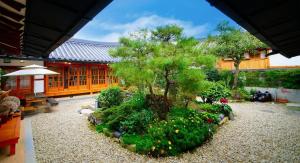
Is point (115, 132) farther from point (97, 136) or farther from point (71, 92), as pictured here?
point (71, 92)

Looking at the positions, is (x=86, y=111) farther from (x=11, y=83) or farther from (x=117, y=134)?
(x=11, y=83)

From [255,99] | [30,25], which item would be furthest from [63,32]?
[255,99]

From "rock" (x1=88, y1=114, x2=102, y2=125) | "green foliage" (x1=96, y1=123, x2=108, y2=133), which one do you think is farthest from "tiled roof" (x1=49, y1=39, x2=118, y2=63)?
"green foliage" (x1=96, y1=123, x2=108, y2=133)

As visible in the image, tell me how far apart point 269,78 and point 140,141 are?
1188 cm

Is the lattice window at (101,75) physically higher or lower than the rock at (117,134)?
higher

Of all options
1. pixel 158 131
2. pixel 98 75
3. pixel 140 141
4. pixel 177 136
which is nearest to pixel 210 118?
pixel 177 136

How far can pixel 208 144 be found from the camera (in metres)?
4.88

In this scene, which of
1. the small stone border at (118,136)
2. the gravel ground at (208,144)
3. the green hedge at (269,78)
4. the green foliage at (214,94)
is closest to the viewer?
the gravel ground at (208,144)

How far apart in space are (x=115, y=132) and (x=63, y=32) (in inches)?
145

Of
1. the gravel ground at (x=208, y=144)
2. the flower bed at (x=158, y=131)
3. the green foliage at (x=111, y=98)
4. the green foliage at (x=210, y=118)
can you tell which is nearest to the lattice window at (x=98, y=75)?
the green foliage at (x=111, y=98)

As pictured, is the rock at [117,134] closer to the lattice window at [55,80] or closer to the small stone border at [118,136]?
the small stone border at [118,136]

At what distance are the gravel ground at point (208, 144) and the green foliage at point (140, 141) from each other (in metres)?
0.18

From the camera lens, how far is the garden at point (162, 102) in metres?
4.62

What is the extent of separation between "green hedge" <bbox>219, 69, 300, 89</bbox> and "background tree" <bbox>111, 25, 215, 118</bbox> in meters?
8.56
